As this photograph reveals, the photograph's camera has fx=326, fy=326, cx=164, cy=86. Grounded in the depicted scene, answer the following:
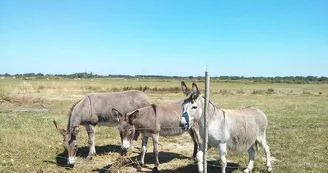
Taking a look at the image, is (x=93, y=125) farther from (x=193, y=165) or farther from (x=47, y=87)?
(x=47, y=87)

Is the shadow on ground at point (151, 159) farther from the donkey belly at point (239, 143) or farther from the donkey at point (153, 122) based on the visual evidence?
the donkey belly at point (239, 143)

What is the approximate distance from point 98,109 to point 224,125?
5.16 m

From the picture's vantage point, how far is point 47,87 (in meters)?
49.6

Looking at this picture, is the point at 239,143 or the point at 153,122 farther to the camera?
the point at 153,122

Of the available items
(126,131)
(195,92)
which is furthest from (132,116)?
(195,92)

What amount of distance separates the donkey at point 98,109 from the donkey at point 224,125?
3.51m

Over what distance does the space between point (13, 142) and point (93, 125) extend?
3615mm

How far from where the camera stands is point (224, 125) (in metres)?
8.39

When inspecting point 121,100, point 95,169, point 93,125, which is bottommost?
point 95,169

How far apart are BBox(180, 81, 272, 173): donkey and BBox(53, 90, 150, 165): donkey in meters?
3.51

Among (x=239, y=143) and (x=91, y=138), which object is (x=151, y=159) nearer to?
(x=91, y=138)

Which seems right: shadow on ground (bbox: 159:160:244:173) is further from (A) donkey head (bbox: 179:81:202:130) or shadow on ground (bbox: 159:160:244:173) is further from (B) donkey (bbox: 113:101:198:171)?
(A) donkey head (bbox: 179:81:202:130)

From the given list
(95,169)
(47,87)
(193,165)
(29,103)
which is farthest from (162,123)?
(47,87)

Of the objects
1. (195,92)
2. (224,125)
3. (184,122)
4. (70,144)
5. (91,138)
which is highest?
(195,92)
